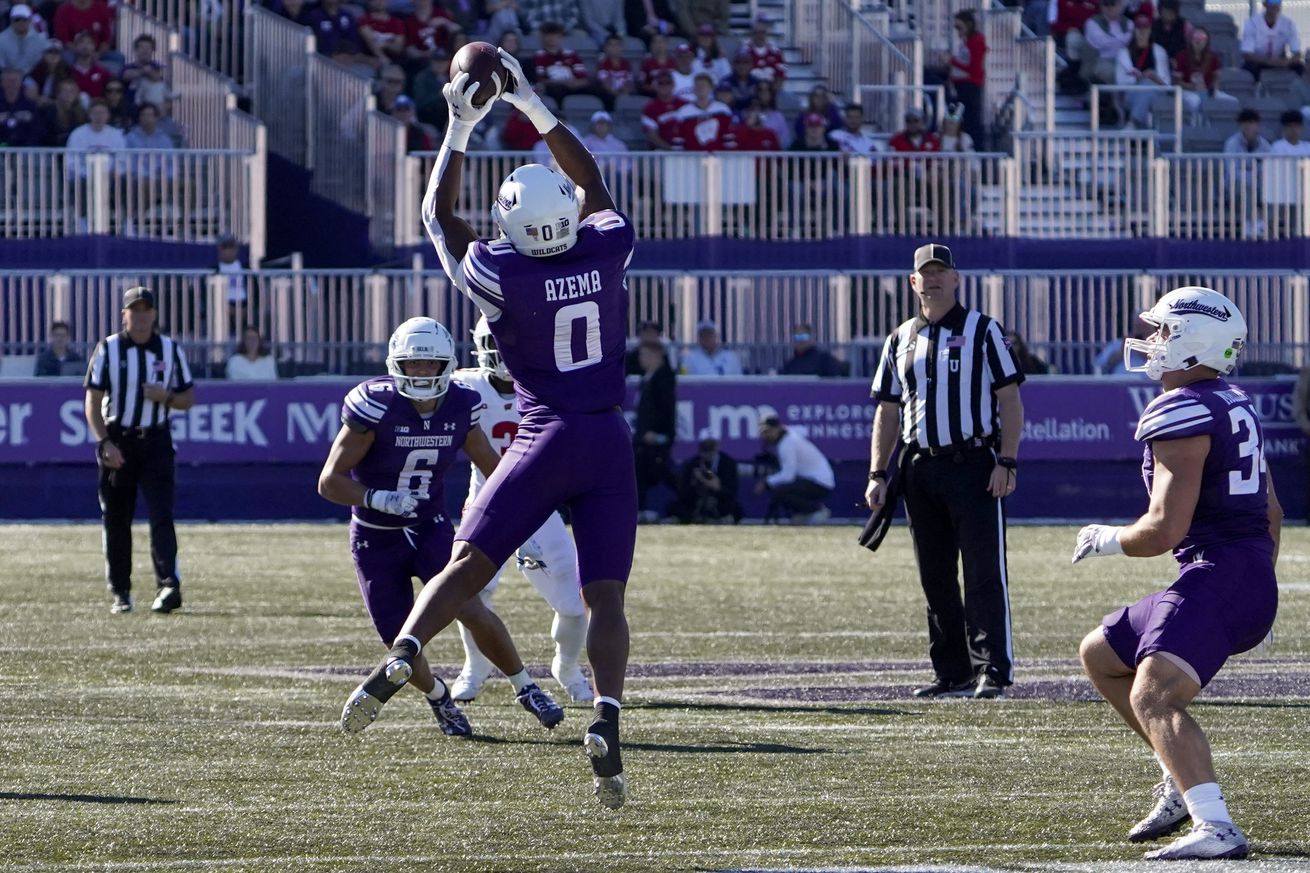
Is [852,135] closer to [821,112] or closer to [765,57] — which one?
[821,112]

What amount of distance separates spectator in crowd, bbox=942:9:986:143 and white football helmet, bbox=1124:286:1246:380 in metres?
20.7

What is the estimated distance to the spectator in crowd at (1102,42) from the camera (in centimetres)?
2820

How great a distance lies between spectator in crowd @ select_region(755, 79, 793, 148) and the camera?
25250 millimetres

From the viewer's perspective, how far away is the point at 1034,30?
95.8 feet

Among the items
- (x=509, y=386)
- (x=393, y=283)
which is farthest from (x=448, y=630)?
(x=393, y=283)

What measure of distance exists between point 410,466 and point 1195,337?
3395 mm

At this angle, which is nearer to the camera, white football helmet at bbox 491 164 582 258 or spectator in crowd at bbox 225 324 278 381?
white football helmet at bbox 491 164 582 258

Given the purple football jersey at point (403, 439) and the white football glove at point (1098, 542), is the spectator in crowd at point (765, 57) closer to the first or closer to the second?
the purple football jersey at point (403, 439)

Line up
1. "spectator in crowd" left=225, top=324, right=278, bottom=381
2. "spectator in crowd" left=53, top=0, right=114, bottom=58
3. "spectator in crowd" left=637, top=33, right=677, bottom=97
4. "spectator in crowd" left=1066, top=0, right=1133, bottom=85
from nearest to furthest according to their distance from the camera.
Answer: "spectator in crowd" left=225, top=324, right=278, bottom=381, "spectator in crowd" left=53, top=0, right=114, bottom=58, "spectator in crowd" left=637, top=33, right=677, bottom=97, "spectator in crowd" left=1066, top=0, right=1133, bottom=85

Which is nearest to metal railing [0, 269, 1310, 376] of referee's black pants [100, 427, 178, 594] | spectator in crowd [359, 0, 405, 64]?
spectator in crowd [359, 0, 405, 64]

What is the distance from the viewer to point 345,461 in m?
8.60

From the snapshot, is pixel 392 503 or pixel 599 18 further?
pixel 599 18

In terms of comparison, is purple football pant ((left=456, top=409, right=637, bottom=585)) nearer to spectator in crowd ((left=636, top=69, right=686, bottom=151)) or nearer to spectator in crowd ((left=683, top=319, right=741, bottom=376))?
spectator in crowd ((left=683, top=319, right=741, bottom=376))

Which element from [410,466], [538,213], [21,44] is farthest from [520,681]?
[21,44]
